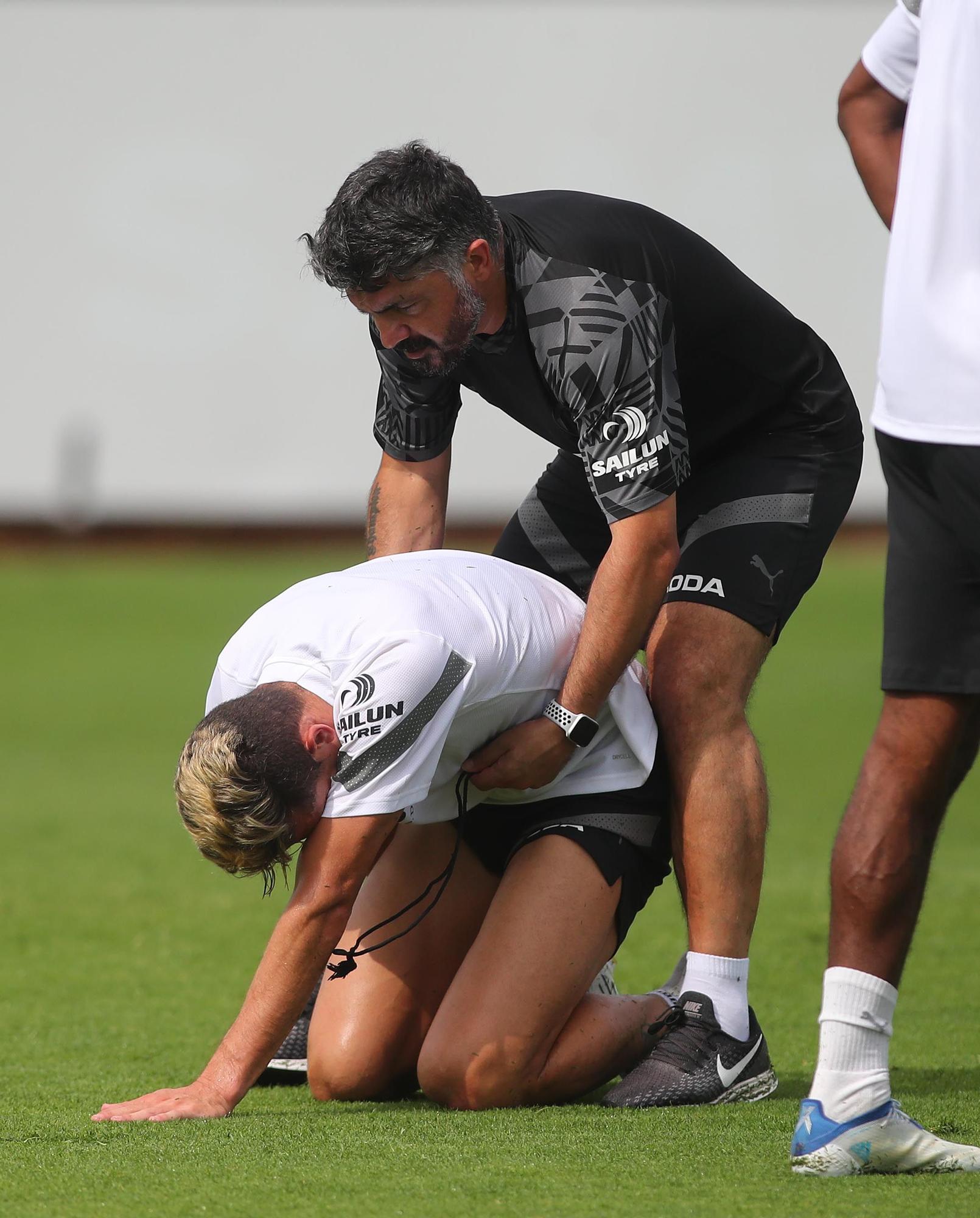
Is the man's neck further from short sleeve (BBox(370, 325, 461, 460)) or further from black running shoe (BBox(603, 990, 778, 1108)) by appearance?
black running shoe (BBox(603, 990, 778, 1108))

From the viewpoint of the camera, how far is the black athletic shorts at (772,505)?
317 centimetres

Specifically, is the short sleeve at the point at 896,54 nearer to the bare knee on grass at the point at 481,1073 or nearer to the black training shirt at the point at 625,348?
the black training shirt at the point at 625,348

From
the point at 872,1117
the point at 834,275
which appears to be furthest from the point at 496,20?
the point at 872,1117

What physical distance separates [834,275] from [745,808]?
62.1 ft

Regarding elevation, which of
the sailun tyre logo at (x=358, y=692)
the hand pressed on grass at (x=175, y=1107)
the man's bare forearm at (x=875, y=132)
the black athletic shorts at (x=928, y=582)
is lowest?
the hand pressed on grass at (x=175, y=1107)

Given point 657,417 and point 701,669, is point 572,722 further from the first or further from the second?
point 657,417

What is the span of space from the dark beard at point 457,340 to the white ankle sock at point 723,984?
1205mm

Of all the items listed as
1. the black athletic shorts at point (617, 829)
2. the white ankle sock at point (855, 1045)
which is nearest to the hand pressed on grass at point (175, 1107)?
the black athletic shorts at point (617, 829)

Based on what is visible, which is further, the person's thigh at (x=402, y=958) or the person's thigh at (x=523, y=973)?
the person's thigh at (x=402, y=958)

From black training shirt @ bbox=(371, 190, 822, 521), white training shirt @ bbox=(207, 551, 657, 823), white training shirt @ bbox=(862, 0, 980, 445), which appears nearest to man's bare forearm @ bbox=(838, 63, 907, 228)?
white training shirt @ bbox=(862, 0, 980, 445)

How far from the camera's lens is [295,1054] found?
10.6 feet

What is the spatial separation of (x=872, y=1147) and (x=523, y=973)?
84 cm

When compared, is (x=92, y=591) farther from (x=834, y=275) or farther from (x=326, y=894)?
(x=326, y=894)

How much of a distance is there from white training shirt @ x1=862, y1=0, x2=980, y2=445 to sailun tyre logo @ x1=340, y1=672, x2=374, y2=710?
0.95m
